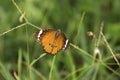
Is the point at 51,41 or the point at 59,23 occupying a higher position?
the point at 59,23

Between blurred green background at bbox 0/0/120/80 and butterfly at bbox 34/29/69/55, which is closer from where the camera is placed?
butterfly at bbox 34/29/69/55

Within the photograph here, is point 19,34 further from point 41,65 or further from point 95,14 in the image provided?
point 95,14

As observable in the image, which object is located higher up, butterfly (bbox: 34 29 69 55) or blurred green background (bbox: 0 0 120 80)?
blurred green background (bbox: 0 0 120 80)

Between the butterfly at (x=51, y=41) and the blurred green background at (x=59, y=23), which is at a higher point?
the blurred green background at (x=59, y=23)

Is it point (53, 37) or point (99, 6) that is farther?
point (99, 6)

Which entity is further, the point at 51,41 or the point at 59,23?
the point at 59,23

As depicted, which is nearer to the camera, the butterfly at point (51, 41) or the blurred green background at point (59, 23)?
the butterfly at point (51, 41)

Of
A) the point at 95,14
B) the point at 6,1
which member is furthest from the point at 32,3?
the point at 95,14

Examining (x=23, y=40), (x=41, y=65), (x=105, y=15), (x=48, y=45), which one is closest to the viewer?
(x=48, y=45)
